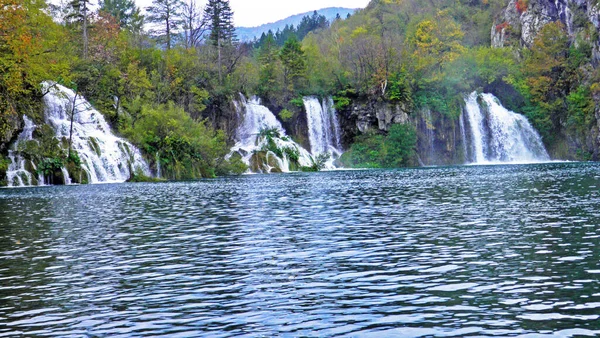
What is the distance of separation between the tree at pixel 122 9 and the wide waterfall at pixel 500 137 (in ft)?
165

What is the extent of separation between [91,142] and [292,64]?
3998 cm

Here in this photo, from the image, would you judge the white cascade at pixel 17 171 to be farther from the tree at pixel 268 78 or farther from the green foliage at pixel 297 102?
the tree at pixel 268 78

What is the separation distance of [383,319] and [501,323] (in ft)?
5.26

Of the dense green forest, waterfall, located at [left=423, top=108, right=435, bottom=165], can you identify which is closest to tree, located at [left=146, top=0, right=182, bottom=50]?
the dense green forest

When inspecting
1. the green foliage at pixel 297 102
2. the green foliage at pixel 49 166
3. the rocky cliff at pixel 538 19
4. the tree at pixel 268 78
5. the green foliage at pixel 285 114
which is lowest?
the green foliage at pixel 49 166

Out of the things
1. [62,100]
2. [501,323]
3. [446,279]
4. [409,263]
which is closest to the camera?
[501,323]

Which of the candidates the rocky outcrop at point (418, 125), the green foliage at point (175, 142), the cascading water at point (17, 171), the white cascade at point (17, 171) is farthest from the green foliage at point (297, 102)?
the white cascade at point (17, 171)

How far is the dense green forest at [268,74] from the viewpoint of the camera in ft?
205

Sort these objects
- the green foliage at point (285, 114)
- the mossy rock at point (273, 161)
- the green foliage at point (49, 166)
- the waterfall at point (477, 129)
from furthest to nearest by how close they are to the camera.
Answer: the waterfall at point (477, 129) → the green foliage at point (285, 114) → the mossy rock at point (273, 161) → the green foliage at point (49, 166)

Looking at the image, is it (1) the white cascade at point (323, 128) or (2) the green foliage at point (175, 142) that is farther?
(1) the white cascade at point (323, 128)

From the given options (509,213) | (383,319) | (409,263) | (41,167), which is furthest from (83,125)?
(383,319)

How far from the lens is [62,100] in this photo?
5366 cm

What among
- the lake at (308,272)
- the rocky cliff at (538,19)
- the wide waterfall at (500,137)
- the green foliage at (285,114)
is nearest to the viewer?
the lake at (308,272)

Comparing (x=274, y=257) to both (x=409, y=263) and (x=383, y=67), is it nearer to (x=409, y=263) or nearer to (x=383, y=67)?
(x=409, y=263)
